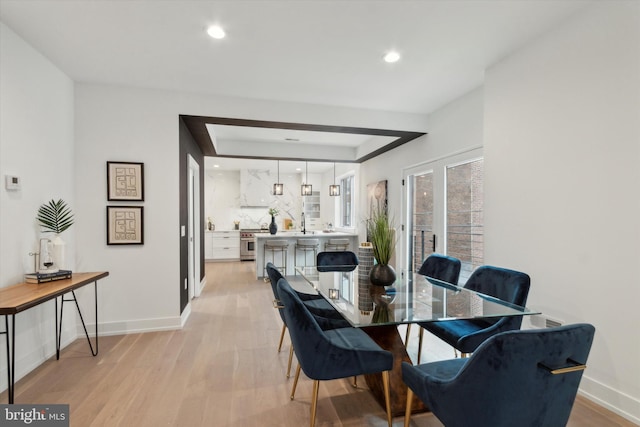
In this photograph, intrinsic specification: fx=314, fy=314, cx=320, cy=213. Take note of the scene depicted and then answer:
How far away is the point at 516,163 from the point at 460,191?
1.11m

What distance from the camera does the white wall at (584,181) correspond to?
6.54 ft

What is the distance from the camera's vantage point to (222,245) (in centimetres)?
882

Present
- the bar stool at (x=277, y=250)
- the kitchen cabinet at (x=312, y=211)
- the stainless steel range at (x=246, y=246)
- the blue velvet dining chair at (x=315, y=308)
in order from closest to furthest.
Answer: the blue velvet dining chair at (x=315, y=308), the bar stool at (x=277, y=250), the stainless steel range at (x=246, y=246), the kitchen cabinet at (x=312, y=211)

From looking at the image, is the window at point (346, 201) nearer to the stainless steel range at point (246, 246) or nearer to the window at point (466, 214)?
the stainless steel range at point (246, 246)

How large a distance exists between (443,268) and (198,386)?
2.38 metres

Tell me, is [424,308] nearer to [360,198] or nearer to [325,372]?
[325,372]

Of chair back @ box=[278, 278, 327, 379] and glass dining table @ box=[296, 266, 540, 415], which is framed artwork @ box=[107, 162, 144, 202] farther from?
chair back @ box=[278, 278, 327, 379]

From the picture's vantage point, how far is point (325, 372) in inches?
67.8

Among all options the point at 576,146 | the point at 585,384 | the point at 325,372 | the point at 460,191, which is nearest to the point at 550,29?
the point at 576,146

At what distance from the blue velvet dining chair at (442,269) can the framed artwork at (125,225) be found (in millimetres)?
3036

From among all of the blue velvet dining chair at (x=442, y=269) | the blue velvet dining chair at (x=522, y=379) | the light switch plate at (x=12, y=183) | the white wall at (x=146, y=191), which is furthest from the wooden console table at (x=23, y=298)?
the blue velvet dining chair at (x=442, y=269)

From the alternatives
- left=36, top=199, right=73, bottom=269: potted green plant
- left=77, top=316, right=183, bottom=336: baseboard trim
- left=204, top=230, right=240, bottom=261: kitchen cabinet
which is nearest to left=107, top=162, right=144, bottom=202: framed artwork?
left=36, top=199, right=73, bottom=269: potted green plant

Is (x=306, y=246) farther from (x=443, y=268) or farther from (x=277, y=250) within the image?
(x=443, y=268)

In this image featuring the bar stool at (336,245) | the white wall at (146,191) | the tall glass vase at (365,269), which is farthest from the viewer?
the bar stool at (336,245)
